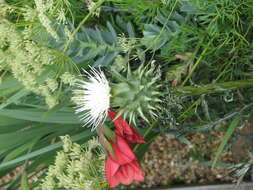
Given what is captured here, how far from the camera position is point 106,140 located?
80cm

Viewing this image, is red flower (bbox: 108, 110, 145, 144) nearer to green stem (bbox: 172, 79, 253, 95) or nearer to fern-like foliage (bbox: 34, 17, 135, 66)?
green stem (bbox: 172, 79, 253, 95)

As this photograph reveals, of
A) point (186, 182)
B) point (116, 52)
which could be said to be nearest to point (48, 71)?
point (116, 52)

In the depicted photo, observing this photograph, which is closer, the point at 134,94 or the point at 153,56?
the point at 134,94

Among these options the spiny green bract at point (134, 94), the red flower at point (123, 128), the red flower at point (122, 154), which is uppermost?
the spiny green bract at point (134, 94)

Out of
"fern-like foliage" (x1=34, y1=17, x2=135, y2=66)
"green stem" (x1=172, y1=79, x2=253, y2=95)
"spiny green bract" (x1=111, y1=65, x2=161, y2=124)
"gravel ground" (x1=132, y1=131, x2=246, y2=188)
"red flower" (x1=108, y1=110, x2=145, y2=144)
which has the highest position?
"fern-like foliage" (x1=34, y1=17, x2=135, y2=66)

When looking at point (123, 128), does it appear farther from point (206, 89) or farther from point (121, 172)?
point (206, 89)

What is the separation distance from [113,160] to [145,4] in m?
0.47

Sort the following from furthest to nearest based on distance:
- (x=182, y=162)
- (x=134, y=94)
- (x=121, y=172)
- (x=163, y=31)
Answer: (x=182, y=162) < (x=163, y=31) < (x=121, y=172) < (x=134, y=94)

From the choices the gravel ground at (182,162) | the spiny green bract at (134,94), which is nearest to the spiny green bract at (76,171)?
the spiny green bract at (134,94)

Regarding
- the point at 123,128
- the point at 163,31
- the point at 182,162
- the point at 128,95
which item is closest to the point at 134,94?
the point at 128,95

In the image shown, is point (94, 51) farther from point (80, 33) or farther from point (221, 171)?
point (221, 171)

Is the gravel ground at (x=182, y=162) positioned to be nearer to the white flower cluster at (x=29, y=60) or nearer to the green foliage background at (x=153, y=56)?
the green foliage background at (x=153, y=56)

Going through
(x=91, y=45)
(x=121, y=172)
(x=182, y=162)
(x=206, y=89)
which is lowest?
(x=182, y=162)

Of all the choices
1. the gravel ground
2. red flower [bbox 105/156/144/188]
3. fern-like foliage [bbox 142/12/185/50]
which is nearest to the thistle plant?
red flower [bbox 105/156/144/188]
